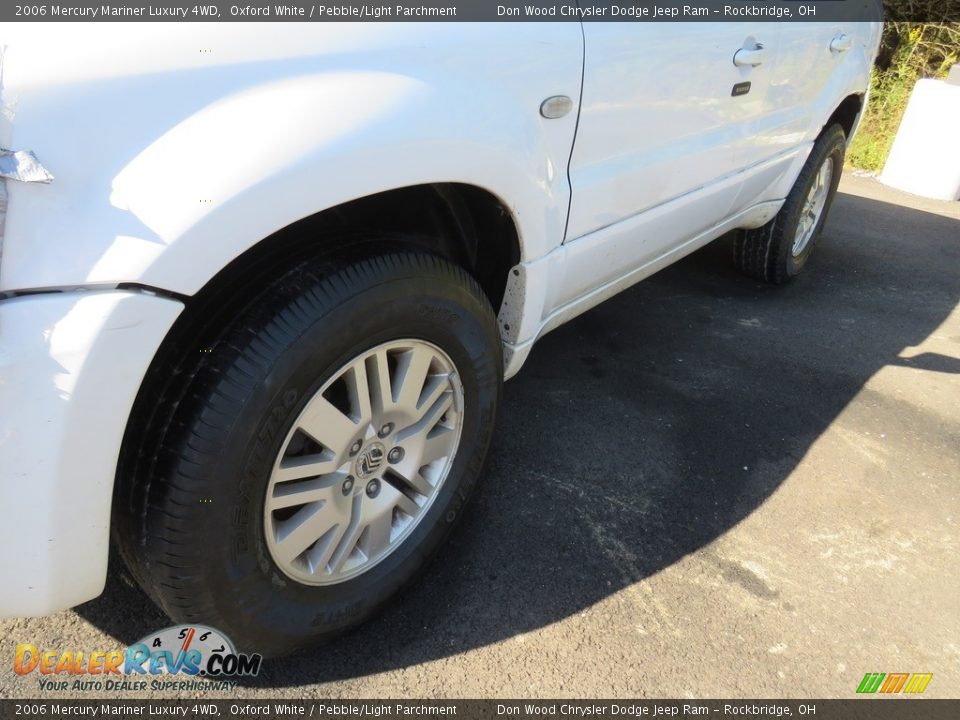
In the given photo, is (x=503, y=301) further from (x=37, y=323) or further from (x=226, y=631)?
(x=37, y=323)

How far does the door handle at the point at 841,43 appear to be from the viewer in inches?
137

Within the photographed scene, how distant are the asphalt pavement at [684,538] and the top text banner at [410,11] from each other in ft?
4.63

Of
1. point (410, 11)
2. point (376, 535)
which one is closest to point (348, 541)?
point (376, 535)

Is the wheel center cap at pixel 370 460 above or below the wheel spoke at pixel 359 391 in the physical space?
below

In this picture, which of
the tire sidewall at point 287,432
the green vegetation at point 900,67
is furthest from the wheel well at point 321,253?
the green vegetation at point 900,67

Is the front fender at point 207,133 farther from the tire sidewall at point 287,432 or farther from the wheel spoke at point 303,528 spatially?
the wheel spoke at point 303,528

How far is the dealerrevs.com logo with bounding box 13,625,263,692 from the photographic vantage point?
69.2 inches

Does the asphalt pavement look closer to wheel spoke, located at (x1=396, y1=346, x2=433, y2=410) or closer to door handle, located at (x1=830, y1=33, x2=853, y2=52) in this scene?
wheel spoke, located at (x1=396, y1=346, x2=433, y2=410)

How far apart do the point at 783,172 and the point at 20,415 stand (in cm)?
333

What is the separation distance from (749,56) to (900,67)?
666 centimetres

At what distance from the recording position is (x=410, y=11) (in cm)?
159

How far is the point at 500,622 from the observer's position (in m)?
2.05

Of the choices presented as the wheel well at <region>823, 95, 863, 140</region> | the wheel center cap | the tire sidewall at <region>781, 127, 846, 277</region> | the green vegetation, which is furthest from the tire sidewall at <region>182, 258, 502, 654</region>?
the green vegetation

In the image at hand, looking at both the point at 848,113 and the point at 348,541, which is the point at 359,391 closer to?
the point at 348,541
